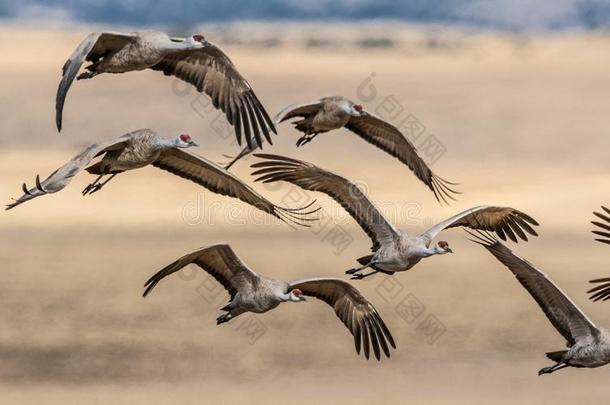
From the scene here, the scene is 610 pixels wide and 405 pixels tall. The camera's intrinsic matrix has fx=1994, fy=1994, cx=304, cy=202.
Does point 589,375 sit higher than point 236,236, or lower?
lower

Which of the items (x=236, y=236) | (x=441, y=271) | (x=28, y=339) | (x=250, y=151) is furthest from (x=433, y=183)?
(x=236, y=236)

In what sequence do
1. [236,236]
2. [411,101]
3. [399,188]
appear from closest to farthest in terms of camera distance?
[236,236] → [399,188] → [411,101]

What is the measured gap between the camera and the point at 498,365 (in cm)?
3253

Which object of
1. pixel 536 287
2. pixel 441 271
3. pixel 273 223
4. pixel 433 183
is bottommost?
pixel 536 287

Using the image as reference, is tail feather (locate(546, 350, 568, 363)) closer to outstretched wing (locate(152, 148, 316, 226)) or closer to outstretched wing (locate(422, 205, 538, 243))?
outstretched wing (locate(422, 205, 538, 243))

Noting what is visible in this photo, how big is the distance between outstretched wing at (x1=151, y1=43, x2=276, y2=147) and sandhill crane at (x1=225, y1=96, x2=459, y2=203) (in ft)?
0.80

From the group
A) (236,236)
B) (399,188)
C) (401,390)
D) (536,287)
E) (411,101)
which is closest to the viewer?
(536,287)

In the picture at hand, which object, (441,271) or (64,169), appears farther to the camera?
(441,271)

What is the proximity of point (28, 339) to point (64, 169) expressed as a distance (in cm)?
1604

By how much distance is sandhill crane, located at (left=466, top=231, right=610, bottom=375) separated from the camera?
806 inches

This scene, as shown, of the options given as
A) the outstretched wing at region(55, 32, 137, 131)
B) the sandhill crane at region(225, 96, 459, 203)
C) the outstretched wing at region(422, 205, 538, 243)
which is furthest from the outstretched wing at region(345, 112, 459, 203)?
the outstretched wing at region(55, 32, 137, 131)

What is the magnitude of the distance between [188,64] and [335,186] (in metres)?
2.12

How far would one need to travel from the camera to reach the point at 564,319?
67.8 ft

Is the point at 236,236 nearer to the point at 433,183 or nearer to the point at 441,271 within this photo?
the point at 441,271
